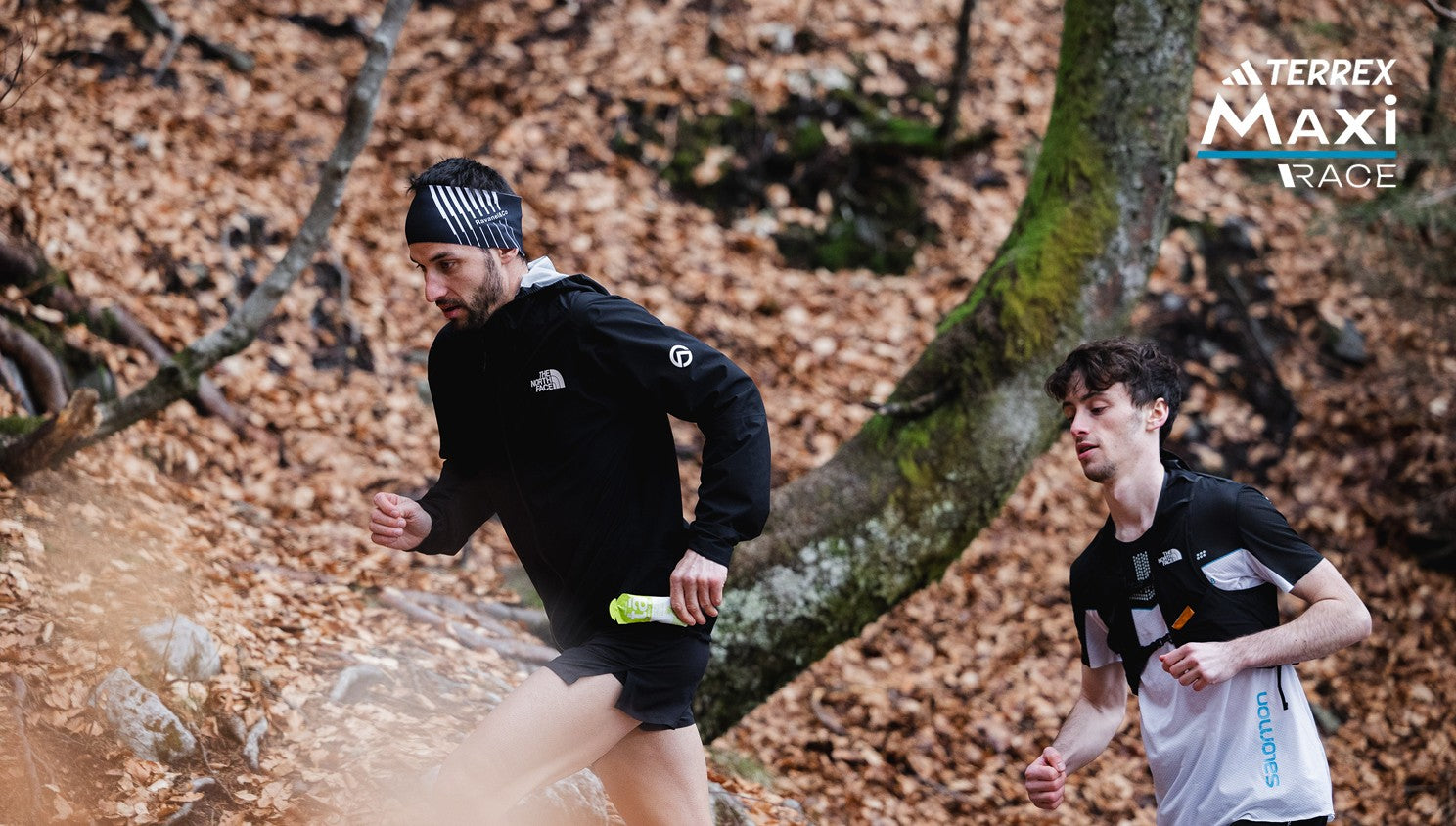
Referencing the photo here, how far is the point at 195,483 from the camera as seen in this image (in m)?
6.54

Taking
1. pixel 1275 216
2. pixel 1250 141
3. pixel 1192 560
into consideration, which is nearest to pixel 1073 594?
pixel 1192 560

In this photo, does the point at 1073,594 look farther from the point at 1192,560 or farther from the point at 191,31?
the point at 191,31

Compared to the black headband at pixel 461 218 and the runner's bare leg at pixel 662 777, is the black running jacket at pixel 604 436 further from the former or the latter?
the runner's bare leg at pixel 662 777

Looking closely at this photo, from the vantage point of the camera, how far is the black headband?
129 inches

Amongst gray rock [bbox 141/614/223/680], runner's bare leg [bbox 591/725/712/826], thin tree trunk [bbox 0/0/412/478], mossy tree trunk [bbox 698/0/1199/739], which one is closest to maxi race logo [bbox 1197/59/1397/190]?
mossy tree trunk [bbox 698/0/1199/739]

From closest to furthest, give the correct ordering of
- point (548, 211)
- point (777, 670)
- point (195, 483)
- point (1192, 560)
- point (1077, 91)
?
point (1192, 560) → point (777, 670) → point (1077, 91) → point (195, 483) → point (548, 211)

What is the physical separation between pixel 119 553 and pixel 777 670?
3.20m

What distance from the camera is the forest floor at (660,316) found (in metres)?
4.79

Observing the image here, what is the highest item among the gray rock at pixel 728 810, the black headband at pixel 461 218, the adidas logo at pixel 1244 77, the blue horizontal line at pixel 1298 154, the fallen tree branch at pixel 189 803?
the adidas logo at pixel 1244 77

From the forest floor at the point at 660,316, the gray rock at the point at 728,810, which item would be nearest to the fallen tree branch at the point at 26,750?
the forest floor at the point at 660,316

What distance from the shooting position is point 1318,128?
11148 millimetres

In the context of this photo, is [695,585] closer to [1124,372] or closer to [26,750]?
[1124,372]

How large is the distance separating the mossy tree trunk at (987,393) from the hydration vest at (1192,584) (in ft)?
7.13

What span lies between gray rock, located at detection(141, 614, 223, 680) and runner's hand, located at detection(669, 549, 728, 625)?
2.42 m
